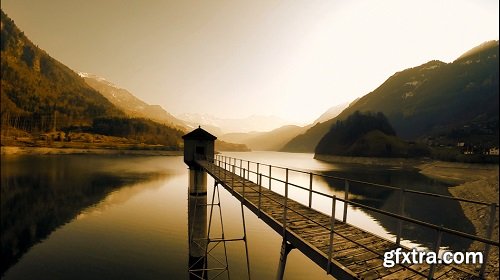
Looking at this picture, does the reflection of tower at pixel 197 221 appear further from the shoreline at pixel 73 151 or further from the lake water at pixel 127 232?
the shoreline at pixel 73 151

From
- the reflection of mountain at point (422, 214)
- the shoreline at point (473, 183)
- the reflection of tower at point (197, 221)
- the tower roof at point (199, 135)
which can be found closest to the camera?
the reflection of tower at point (197, 221)

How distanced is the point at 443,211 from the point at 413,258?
1687 inches

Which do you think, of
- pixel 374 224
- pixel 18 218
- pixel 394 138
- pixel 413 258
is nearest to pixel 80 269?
pixel 18 218

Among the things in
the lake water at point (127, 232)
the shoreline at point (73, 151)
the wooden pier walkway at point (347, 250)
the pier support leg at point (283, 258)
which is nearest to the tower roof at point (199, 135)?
the lake water at point (127, 232)

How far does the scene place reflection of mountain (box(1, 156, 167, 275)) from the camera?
1042 inches

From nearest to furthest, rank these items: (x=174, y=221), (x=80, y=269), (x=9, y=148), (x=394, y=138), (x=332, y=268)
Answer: (x=332, y=268) < (x=80, y=269) < (x=174, y=221) < (x=9, y=148) < (x=394, y=138)

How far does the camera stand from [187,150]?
998 inches

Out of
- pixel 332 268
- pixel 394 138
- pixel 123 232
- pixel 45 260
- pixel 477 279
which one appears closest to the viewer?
pixel 477 279

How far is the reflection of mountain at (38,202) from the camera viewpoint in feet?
86.8

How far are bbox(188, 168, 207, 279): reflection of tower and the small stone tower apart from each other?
2431 millimetres

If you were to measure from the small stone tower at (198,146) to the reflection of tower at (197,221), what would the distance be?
7.98 ft

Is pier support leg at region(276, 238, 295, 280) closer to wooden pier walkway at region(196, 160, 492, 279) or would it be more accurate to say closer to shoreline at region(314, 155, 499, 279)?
wooden pier walkway at region(196, 160, 492, 279)

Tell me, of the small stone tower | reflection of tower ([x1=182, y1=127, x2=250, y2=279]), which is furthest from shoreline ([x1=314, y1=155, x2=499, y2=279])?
the small stone tower

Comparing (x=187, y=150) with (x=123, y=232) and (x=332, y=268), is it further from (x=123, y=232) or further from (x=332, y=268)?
(x=332, y=268)
